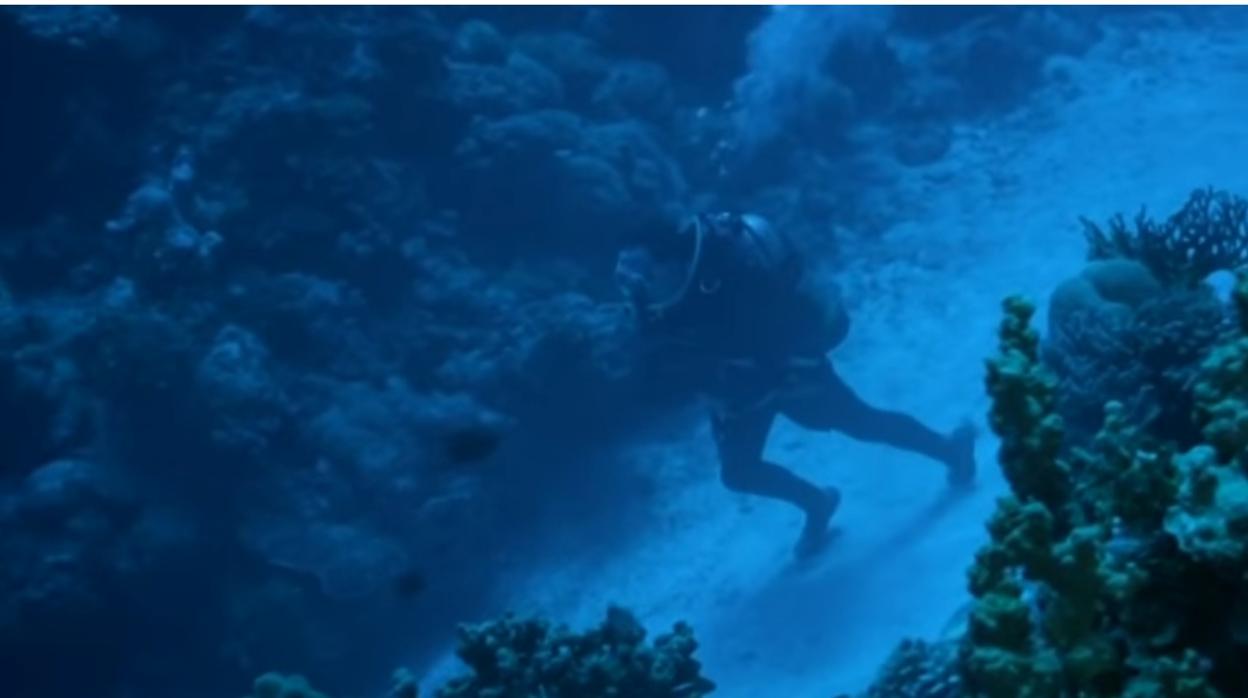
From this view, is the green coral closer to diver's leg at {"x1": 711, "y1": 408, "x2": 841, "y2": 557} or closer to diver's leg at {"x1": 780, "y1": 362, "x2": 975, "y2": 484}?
diver's leg at {"x1": 711, "y1": 408, "x2": 841, "y2": 557}

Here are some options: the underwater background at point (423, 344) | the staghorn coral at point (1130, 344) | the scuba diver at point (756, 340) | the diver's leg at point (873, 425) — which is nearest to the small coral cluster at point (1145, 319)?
the staghorn coral at point (1130, 344)

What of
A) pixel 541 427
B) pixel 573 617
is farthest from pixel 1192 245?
pixel 541 427

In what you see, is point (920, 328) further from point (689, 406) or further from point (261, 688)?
point (261, 688)

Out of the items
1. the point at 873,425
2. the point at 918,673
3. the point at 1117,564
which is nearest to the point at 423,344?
the point at 873,425

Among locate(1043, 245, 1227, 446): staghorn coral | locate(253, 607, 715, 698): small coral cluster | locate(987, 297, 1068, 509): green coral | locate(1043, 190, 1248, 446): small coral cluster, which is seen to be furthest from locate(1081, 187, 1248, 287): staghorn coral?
locate(987, 297, 1068, 509): green coral

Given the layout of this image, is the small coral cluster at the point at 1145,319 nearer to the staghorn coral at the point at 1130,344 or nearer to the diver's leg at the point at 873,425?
the staghorn coral at the point at 1130,344

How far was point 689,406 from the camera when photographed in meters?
12.6

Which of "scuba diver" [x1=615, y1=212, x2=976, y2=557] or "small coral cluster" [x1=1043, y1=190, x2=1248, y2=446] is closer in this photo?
"small coral cluster" [x1=1043, y1=190, x2=1248, y2=446]

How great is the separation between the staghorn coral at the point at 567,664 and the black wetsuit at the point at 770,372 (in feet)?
9.95

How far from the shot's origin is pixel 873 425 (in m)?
9.50

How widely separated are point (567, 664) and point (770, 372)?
13.4ft

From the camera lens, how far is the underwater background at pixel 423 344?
34.1 ft

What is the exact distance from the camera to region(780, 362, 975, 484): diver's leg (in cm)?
928

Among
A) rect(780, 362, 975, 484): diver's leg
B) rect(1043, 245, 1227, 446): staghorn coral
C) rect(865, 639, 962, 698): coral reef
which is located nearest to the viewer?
rect(1043, 245, 1227, 446): staghorn coral
